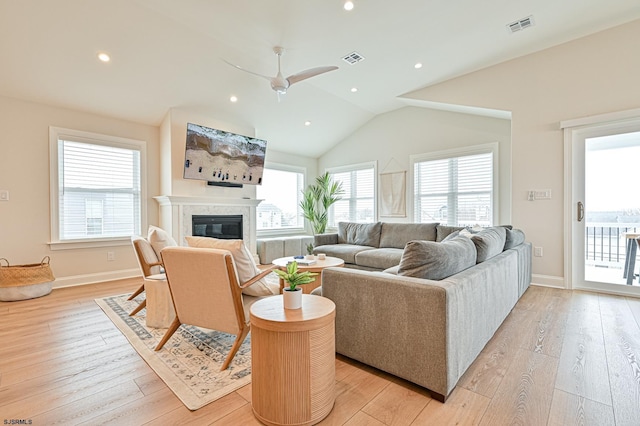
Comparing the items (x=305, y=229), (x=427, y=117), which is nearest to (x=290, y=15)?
(x=427, y=117)

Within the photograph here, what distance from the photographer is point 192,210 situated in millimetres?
4930

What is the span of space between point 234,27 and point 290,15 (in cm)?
73

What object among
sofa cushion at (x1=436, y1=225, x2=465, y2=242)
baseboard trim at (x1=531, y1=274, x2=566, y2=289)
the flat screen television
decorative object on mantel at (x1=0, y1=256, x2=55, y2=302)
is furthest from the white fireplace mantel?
baseboard trim at (x1=531, y1=274, x2=566, y2=289)

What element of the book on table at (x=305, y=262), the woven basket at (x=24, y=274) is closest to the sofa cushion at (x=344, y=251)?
the book on table at (x=305, y=262)

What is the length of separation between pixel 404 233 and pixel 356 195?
2.34 m

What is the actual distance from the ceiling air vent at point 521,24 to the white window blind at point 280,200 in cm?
489

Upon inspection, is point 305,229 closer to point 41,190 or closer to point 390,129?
point 390,129

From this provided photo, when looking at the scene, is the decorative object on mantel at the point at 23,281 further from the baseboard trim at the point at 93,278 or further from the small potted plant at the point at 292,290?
the small potted plant at the point at 292,290

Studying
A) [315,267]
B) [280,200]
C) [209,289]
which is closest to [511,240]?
[315,267]

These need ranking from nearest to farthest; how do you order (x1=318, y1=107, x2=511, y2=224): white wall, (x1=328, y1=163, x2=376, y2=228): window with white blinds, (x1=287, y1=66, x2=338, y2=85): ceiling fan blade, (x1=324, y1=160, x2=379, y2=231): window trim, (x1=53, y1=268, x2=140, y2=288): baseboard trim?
(x1=287, y1=66, x2=338, y2=85): ceiling fan blade < (x1=53, y1=268, x2=140, y2=288): baseboard trim < (x1=318, y1=107, x2=511, y2=224): white wall < (x1=324, y1=160, x2=379, y2=231): window trim < (x1=328, y1=163, x2=376, y2=228): window with white blinds

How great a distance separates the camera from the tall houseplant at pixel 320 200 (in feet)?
23.1

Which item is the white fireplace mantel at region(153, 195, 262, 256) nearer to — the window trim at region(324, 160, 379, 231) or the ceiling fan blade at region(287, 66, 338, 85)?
the window trim at region(324, 160, 379, 231)

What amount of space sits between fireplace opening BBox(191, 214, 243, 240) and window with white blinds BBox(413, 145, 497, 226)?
3552 millimetres

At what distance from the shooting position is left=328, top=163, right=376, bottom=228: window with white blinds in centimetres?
670
